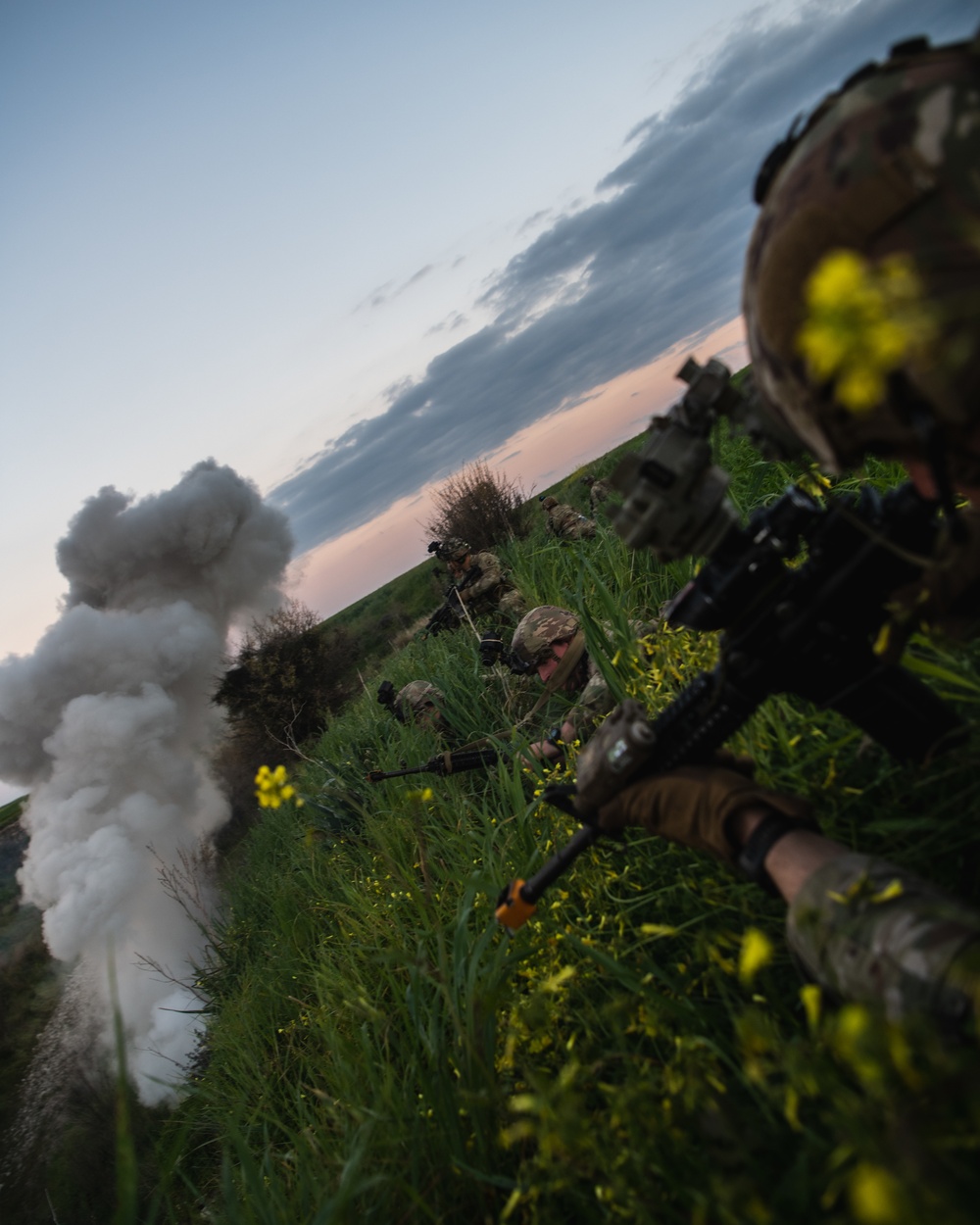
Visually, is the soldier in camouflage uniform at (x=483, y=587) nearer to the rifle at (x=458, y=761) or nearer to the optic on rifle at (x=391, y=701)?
the optic on rifle at (x=391, y=701)

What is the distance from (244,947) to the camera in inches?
265

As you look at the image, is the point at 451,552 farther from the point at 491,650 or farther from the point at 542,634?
the point at 542,634

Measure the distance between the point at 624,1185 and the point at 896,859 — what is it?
97 cm

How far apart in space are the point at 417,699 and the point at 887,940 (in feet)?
19.3

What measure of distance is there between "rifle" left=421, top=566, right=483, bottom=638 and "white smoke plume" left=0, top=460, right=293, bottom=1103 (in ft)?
44.6

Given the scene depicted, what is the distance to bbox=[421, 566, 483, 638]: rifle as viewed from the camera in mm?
9367

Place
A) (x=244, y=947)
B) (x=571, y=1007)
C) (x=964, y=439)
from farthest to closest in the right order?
(x=244, y=947), (x=571, y=1007), (x=964, y=439)

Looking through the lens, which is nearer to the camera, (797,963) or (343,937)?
(797,963)

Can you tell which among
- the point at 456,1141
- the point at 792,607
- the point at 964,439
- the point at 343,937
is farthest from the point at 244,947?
the point at 964,439

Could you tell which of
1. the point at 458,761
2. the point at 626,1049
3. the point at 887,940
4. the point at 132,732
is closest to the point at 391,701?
the point at 458,761

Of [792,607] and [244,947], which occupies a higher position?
[792,607]

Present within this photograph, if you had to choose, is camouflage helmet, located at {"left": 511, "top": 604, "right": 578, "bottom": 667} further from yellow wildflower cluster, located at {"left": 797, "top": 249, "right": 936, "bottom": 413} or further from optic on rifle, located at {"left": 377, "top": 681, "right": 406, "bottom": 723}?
yellow wildflower cluster, located at {"left": 797, "top": 249, "right": 936, "bottom": 413}

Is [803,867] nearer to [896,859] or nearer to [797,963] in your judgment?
[797,963]

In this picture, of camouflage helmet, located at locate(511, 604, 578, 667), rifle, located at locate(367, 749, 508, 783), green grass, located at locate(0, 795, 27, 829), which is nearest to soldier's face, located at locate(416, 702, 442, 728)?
camouflage helmet, located at locate(511, 604, 578, 667)
